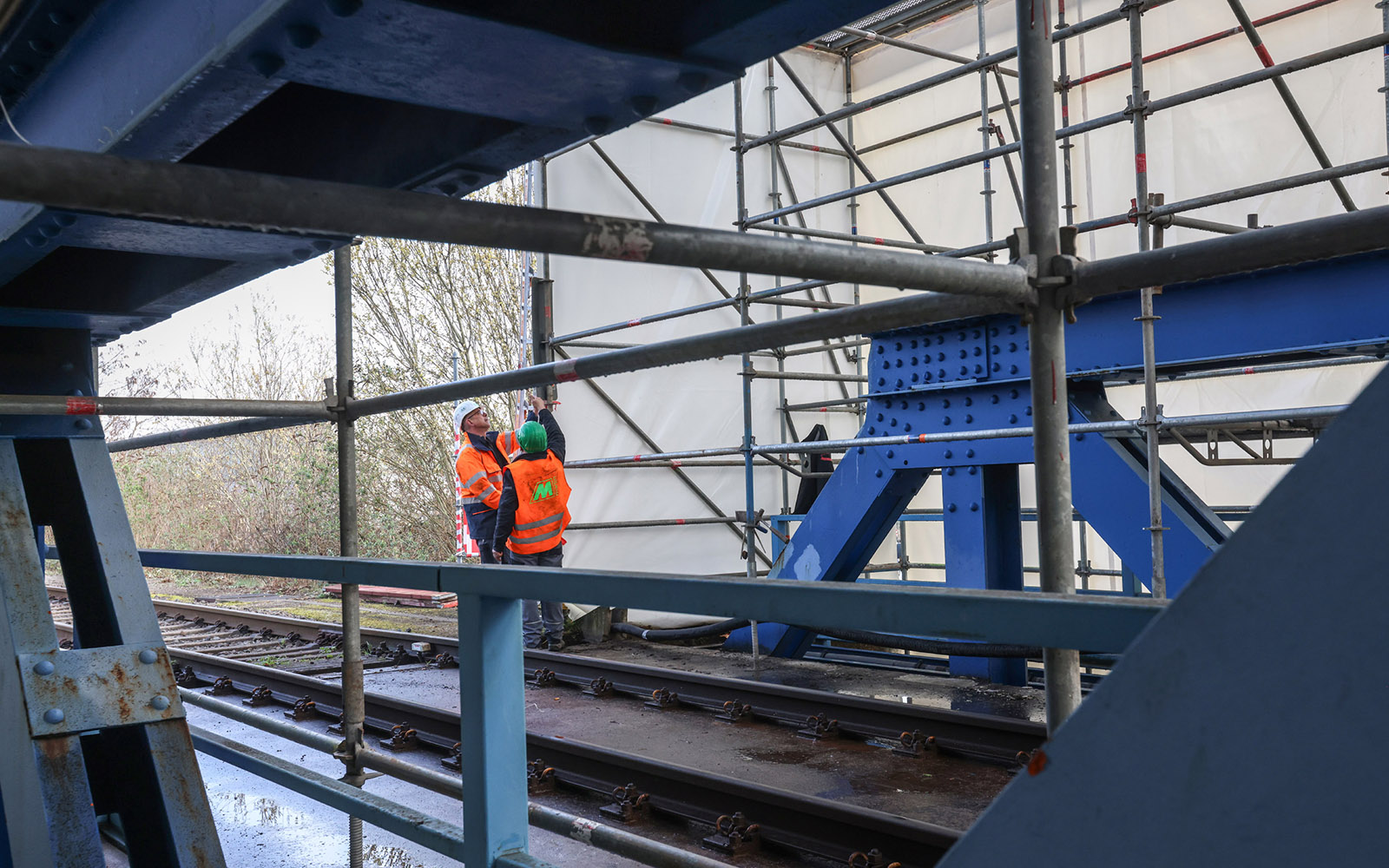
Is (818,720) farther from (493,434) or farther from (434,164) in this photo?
(493,434)

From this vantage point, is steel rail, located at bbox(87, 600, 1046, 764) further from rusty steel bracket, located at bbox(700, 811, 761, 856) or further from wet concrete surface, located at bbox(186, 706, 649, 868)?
wet concrete surface, located at bbox(186, 706, 649, 868)

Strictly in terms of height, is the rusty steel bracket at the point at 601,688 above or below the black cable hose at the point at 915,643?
below

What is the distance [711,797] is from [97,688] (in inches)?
101

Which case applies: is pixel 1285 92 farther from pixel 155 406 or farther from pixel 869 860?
pixel 155 406

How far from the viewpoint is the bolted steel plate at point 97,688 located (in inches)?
101

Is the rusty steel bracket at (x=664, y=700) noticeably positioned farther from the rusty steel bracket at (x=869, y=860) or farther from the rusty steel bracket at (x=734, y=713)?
the rusty steel bracket at (x=869, y=860)

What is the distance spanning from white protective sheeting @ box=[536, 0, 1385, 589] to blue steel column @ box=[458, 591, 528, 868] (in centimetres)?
832

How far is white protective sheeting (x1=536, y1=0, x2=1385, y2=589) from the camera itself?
8.99 meters

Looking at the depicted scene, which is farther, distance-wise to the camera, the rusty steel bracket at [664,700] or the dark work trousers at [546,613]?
the dark work trousers at [546,613]

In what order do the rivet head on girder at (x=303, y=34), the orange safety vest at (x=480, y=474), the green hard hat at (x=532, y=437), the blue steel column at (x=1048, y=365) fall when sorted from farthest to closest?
1. the orange safety vest at (x=480, y=474)
2. the green hard hat at (x=532, y=437)
3. the blue steel column at (x=1048, y=365)
4. the rivet head on girder at (x=303, y=34)

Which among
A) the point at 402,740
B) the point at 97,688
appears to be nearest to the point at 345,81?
the point at 97,688

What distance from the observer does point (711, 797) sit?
4.47 m

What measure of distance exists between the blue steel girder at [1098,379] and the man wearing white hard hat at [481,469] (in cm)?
287

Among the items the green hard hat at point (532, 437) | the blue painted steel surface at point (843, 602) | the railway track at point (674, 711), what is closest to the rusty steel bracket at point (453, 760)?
the railway track at point (674, 711)
